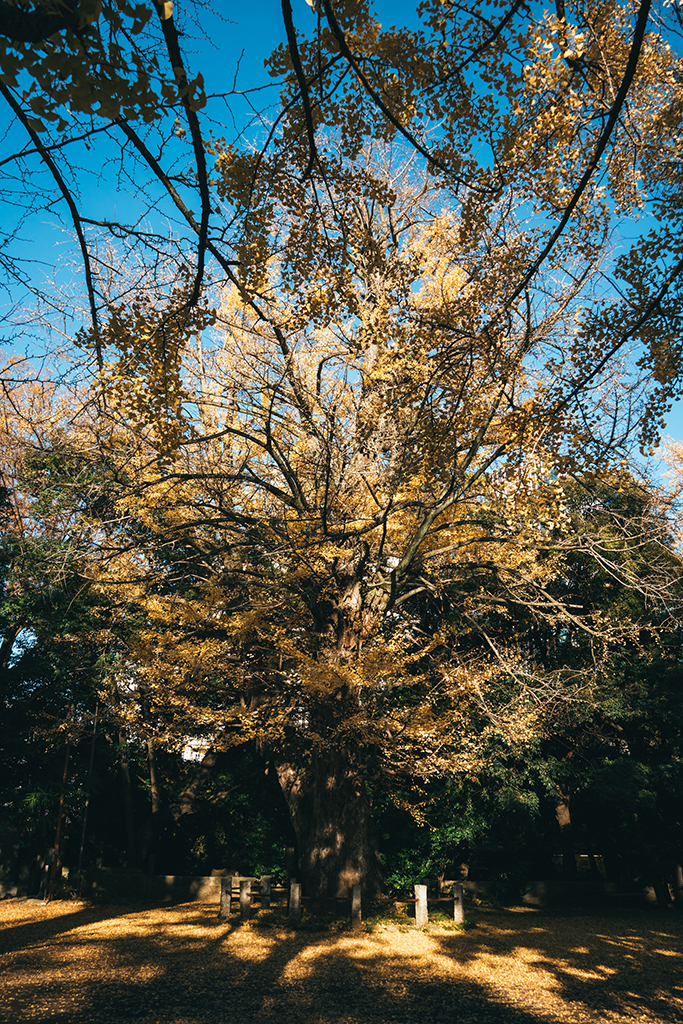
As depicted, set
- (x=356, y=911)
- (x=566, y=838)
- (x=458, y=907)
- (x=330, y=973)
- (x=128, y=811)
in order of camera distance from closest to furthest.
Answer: (x=330, y=973)
(x=356, y=911)
(x=458, y=907)
(x=128, y=811)
(x=566, y=838)

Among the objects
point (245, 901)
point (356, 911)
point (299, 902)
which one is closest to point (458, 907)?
point (356, 911)

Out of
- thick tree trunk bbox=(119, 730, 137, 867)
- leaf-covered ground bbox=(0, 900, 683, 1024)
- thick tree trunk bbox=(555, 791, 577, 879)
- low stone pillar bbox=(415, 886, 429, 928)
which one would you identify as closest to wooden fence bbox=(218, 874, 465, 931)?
low stone pillar bbox=(415, 886, 429, 928)

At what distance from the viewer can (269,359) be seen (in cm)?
849

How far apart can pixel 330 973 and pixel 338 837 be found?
2732 mm

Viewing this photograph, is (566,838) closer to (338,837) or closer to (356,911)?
(338,837)

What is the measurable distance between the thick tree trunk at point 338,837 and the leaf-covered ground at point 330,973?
896mm

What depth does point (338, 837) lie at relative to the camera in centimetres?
901

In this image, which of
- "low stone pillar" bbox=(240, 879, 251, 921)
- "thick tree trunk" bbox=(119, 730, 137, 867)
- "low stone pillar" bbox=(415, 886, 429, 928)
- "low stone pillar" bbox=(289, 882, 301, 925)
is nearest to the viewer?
"low stone pillar" bbox=(289, 882, 301, 925)

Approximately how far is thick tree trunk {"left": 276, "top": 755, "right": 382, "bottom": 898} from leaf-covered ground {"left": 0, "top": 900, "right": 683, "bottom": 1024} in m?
0.90

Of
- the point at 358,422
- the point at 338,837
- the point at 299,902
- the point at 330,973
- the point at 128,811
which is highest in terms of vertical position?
the point at 358,422

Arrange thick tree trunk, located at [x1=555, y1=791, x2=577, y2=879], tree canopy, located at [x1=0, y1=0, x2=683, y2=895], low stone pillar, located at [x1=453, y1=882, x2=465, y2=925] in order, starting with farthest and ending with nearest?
thick tree trunk, located at [x1=555, y1=791, x2=577, y2=879] → low stone pillar, located at [x1=453, y1=882, x2=465, y2=925] → tree canopy, located at [x1=0, y1=0, x2=683, y2=895]

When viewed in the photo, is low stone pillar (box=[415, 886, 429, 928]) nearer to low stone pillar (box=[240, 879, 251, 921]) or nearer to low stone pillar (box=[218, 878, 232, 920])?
low stone pillar (box=[240, 879, 251, 921])

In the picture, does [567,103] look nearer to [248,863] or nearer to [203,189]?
[203,189]

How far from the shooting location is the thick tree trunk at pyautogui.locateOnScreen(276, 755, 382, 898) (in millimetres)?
8898
